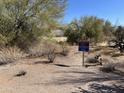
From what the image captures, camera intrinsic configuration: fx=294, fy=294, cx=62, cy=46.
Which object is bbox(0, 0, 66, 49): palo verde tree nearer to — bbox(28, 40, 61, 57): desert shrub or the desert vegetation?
the desert vegetation

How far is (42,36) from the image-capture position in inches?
989

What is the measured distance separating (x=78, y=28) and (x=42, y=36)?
72.5 feet

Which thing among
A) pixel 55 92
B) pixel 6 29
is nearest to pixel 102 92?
pixel 55 92

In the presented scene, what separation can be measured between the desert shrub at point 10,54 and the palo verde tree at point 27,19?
1.66 m

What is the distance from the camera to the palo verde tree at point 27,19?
22891mm

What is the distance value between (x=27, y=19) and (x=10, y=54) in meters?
5.03

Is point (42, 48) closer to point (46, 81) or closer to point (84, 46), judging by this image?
point (84, 46)

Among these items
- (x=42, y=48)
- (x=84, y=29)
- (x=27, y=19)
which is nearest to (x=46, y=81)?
(x=42, y=48)

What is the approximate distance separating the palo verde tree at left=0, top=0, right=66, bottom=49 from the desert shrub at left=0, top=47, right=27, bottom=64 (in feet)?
5.44

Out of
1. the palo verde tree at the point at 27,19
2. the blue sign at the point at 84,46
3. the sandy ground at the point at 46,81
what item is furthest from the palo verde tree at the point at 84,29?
the sandy ground at the point at 46,81

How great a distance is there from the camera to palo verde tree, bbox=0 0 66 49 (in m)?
22.9

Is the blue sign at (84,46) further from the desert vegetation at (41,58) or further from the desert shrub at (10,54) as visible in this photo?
the desert shrub at (10,54)

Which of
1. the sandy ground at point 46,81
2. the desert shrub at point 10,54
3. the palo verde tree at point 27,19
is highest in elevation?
the palo verde tree at point 27,19

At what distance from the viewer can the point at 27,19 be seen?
24016 mm
